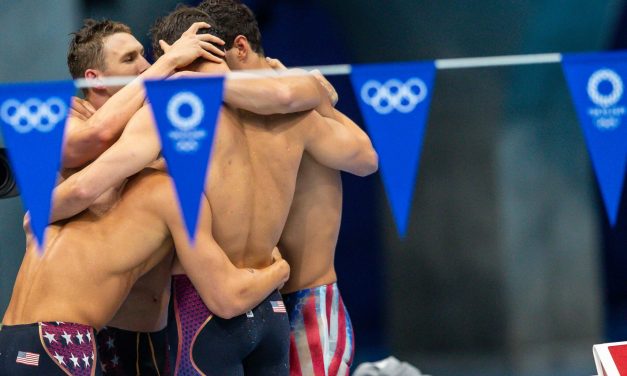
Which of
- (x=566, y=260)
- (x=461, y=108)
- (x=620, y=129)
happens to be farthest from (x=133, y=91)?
(x=566, y=260)

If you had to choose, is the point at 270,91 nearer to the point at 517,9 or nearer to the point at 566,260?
the point at 517,9

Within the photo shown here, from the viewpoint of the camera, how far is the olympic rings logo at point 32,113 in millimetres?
2986

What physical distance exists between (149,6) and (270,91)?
1.90 metres

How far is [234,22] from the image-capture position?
3.53 meters

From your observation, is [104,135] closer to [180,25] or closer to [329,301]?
[180,25]

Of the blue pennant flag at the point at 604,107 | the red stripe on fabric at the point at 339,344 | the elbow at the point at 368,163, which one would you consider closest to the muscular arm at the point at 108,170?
the elbow at the point at 368,163

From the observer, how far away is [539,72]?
548cm

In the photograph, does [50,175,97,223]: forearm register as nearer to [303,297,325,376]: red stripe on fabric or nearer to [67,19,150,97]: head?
[67,19,150,97]: head

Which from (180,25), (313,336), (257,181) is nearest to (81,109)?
(180,25)

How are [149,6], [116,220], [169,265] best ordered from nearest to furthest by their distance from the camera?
[116,220] < [169,265] < [149,6]

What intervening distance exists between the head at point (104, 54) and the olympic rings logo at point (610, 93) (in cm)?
151

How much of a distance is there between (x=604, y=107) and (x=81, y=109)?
5.47 ft

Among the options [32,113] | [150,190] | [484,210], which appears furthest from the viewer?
[484,210]

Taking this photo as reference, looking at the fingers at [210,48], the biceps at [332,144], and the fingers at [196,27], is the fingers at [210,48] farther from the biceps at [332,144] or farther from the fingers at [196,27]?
the biceps at [332,144]
